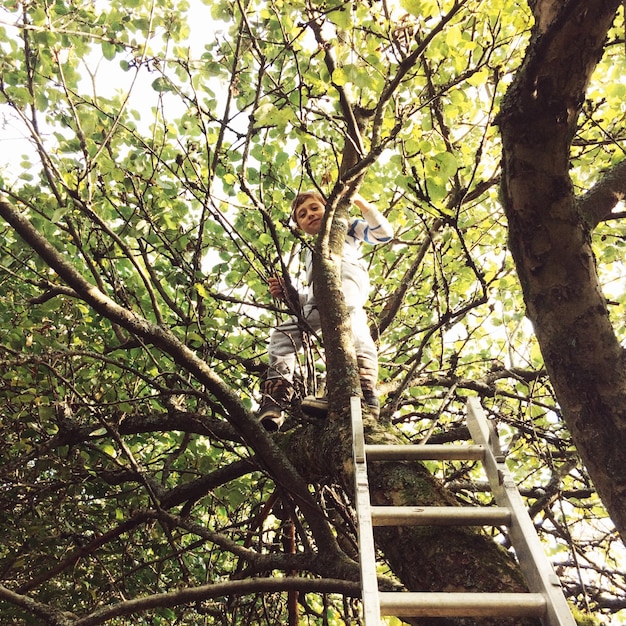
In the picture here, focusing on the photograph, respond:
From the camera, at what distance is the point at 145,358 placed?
4062 mm

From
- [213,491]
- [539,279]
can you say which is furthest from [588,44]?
[213,491]

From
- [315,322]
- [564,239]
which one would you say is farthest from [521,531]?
[315,322]

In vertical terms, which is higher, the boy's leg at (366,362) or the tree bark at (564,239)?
the boy's leg at (366,362)

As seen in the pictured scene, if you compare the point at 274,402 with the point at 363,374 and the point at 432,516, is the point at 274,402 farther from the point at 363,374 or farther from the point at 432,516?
the point at 432,516

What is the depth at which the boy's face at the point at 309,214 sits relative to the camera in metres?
4.27

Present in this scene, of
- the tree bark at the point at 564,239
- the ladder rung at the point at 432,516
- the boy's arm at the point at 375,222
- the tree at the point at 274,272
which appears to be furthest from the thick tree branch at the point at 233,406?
the boy's arm at the point at 375,222

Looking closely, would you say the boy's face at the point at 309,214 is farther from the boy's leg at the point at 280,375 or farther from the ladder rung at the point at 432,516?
the ladder rung at the point at 432,516

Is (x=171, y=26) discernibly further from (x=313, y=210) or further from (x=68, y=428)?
(x=68, y=428)

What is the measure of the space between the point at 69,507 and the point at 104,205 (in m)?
2.36

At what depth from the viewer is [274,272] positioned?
119 inches

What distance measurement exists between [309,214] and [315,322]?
1.03m

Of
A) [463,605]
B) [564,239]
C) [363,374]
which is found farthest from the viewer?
[363,374]

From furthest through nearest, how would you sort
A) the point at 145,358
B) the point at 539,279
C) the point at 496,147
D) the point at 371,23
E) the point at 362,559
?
the point at 496,147
the point at 145,358
the point at 371,23
the point at 539,279
the point at 362,559

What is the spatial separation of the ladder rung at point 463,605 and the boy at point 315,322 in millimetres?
1371
